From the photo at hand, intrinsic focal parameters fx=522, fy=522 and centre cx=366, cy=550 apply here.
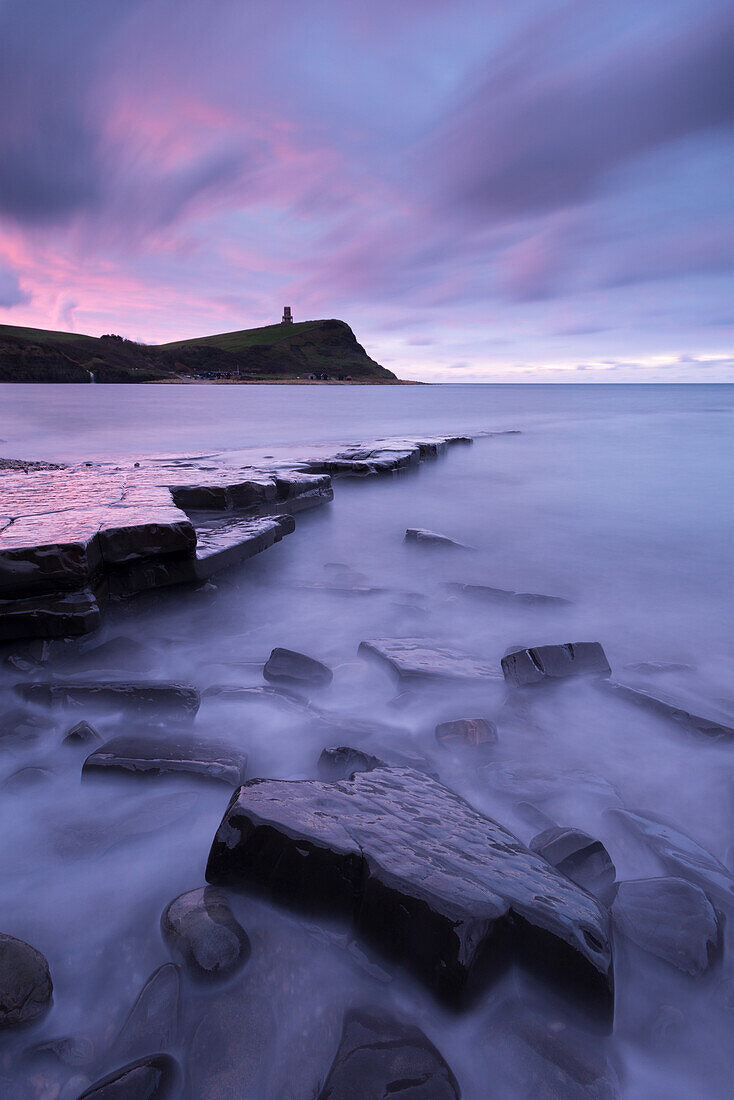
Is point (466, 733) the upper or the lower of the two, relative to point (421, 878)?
lower

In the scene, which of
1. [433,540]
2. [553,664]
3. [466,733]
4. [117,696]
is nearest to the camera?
[466,733]

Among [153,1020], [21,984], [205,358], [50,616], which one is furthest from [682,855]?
[205,358]

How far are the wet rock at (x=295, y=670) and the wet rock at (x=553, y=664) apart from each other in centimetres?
92

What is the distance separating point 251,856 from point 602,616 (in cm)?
286

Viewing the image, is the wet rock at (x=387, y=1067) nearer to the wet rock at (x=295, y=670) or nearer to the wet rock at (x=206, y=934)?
the wet rock at (x=206, y=934)

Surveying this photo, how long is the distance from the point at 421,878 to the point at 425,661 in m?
1.52

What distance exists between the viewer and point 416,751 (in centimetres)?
215

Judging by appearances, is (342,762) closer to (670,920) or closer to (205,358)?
(670,920)

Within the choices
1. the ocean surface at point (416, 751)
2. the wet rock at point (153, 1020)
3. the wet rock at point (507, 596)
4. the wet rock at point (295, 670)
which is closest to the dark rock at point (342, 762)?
the ocean surface at point (416, 751)

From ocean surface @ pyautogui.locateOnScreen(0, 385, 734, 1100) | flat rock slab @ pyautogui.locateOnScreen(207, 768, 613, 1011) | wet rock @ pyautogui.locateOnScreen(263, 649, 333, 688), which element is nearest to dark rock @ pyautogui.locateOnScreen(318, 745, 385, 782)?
ocean surface @ pyautogui.locateOnScreen(0, 385, 734, 1100)

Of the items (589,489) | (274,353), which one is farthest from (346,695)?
(274,353)

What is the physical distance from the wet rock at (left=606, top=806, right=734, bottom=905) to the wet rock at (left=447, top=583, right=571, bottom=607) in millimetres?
1930

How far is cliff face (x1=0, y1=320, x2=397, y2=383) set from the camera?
62.3 metres

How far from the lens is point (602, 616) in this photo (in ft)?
11.5
